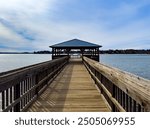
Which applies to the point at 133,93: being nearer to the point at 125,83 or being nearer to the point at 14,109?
the point at 125,83

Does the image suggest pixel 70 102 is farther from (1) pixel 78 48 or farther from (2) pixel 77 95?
(1) pixel 78 48

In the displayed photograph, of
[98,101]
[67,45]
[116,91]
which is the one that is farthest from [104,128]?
[67,45]

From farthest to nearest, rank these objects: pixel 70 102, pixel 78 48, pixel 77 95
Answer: pixel 78 48, pixel 77 95, pixel 70 102

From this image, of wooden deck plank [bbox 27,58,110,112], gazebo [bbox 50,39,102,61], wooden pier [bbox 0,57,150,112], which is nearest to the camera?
wooden pier [bbox 0,57,150,112]

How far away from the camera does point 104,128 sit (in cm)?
281

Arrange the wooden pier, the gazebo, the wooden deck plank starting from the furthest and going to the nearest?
the gazebo
the wooden deck plank
the wooden pier

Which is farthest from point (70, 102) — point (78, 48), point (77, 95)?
point (78, 48)

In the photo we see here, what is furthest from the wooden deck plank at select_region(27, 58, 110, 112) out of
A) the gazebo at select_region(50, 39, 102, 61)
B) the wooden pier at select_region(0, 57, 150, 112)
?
the gazebo at select_region(50, 39, 102, 61)

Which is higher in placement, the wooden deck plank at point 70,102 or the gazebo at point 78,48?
the gazebo at point 78,48

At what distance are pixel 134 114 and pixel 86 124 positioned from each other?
57 cm

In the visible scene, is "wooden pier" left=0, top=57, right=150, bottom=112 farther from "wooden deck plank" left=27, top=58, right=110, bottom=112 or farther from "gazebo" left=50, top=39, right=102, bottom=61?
"gazebo" left=50, top=39, right=102, bottom=61

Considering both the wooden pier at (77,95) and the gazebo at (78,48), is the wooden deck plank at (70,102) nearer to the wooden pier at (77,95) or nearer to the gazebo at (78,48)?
the wooden pier at (77,95)

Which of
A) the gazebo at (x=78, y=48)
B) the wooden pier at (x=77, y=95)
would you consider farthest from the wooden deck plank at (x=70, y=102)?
the gazebo at (x=78, y=48)

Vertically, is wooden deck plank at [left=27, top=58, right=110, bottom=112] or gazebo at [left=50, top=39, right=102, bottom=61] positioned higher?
gazebo at [left=50, top=39, right=102, bottom=61]
